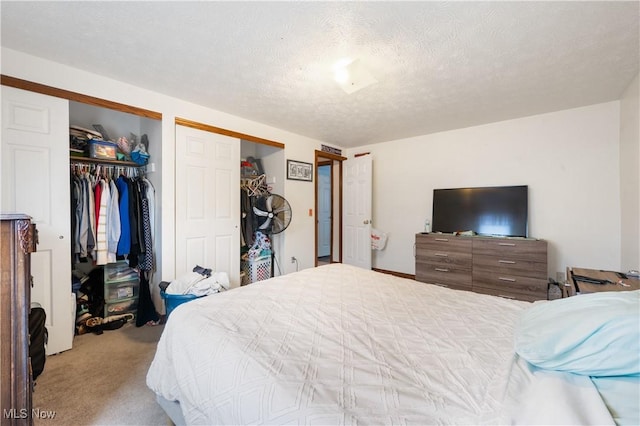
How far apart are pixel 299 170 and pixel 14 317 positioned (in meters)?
3.24

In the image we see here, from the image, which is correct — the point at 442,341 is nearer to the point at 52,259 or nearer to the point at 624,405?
the point at 624,405

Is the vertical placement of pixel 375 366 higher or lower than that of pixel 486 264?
higher

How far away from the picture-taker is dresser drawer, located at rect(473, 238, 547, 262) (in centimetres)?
282

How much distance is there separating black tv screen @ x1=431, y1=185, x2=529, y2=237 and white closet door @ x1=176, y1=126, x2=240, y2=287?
275 centimetres

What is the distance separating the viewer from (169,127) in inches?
106

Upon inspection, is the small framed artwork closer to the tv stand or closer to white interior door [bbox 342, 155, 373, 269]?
white interior door [bbox 342, 155, 373, 269]

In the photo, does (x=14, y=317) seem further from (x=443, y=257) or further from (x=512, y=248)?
(x=512, y=248)

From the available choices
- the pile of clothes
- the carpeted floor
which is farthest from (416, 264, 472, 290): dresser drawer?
the carpeted floor

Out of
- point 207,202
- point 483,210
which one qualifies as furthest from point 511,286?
point 207,202

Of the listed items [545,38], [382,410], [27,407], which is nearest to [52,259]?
[27,407]

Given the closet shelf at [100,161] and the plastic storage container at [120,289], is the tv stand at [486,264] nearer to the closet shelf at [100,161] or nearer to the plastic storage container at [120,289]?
the plastic storage container at [120,289]

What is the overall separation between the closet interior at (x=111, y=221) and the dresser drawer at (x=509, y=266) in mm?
3573

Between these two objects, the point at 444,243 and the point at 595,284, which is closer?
Answer: the point at 595,284

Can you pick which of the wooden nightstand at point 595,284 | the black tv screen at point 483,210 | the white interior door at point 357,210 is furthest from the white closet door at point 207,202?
the wooden nightstand at point 595,284
